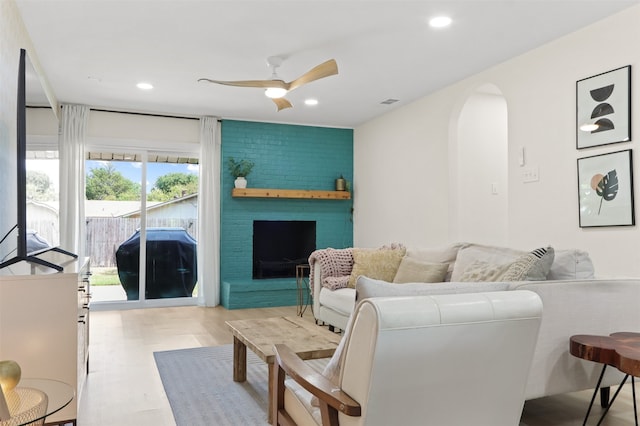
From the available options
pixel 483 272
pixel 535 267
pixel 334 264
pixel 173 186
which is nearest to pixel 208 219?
pixel 173 186

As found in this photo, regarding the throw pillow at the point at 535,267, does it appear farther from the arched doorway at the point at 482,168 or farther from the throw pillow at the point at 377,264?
the arched doorway at the point at 482,168

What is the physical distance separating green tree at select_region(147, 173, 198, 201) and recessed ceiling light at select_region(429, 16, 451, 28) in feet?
13.8

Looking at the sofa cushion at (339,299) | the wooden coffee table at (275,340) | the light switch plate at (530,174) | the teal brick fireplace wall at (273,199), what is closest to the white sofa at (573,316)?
the wooden coffee table at (275,340)

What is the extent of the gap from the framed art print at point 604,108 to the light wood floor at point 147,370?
1773mm

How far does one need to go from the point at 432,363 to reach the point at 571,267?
175cm

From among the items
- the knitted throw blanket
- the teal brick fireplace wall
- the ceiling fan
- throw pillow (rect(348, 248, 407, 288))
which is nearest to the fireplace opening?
the teal brick fireplace wall

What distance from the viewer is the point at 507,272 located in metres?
2.84

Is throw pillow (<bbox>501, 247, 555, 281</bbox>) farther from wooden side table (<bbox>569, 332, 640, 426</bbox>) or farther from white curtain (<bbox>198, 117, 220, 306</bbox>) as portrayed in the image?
white curtain (<bbox>198, 117, 220, 306</bbox>)

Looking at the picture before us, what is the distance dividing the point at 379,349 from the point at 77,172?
18.5 ft

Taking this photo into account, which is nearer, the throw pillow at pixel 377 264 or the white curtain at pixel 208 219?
the throw pillow at pixel 377 264

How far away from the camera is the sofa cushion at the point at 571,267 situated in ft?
9.03

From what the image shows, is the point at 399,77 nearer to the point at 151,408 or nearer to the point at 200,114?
the point at 200,114

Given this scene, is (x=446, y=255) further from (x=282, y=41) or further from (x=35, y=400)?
(x=35, y=400)

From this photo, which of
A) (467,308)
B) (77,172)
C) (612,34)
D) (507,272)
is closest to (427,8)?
(612,34)
